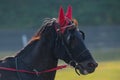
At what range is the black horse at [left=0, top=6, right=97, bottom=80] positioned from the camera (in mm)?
8297

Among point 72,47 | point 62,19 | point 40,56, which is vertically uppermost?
point 62,19

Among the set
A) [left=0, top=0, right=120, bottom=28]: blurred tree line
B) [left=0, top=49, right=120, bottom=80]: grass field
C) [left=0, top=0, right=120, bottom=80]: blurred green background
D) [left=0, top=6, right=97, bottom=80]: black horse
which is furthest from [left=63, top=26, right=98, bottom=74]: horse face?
[left=0, top=0, right=120, bottom=28]: blurred tree line

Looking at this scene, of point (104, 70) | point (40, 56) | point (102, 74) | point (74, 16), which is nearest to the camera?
point (40, 56)

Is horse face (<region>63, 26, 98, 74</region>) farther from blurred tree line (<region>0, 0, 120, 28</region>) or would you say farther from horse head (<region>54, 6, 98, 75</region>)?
blurred tree line (<region>0, 0, 120, 28</region>)

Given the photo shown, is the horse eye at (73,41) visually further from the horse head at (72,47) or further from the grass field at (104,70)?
the grass field at (104,70)

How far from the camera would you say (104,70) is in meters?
21.6

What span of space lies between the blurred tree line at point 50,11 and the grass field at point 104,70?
8.61m

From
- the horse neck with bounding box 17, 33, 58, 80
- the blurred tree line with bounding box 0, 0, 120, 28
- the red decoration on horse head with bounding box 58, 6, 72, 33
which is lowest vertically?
the blurred tree line with bounding box 0, 0, 120, 28

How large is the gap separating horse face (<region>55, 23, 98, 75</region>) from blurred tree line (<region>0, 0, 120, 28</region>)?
29159 millimetres

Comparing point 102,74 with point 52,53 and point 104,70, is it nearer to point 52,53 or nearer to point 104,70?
point 104,70

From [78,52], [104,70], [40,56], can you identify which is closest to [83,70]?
[78,52]

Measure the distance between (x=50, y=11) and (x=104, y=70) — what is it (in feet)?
59.5

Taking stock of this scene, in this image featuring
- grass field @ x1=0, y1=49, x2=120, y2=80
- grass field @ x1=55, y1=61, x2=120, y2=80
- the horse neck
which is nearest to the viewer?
the horse neck

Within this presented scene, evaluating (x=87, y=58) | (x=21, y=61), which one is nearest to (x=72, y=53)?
(x=87, y=58)
